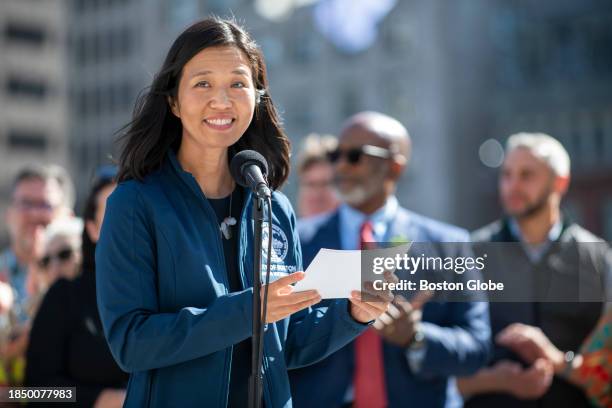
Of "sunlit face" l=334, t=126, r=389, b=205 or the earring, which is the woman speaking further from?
"sunlit face" l=334, t=126, r=389, b=205

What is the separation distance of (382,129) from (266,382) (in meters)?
3.64

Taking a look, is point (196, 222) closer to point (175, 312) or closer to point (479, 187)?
point (175, 312)

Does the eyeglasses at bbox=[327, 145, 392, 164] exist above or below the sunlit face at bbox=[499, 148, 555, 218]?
above

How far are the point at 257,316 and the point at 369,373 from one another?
273cm

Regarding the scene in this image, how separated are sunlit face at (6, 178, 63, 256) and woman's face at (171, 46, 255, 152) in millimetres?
4588

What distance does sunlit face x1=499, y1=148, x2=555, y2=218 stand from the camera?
6.96 meters

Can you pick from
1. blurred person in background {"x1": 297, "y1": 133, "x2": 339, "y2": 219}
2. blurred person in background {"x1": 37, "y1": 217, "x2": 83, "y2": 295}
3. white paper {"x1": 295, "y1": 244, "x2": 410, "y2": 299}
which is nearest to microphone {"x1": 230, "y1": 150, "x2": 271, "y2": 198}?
white paper {"x1": 295, "y1": 244, "x2": 410, "y2": 299}

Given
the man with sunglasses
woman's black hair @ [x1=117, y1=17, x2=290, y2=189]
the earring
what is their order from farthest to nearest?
the man with sunglasses → the earring → woman's black hair @ [x1=117, y1=17, x2=290, y2=189]

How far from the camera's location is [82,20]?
65188mm

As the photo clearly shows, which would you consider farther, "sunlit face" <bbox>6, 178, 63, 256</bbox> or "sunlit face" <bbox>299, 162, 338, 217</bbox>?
"sunlit face" <bbox>299, 162, 338, 217</bbox>

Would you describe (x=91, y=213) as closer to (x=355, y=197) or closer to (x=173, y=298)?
(x=355, y=197)

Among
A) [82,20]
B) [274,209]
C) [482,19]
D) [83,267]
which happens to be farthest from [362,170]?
[82,20]

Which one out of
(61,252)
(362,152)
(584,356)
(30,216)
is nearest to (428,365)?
(584,356)

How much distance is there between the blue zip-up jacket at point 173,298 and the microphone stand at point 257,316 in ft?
0.19
